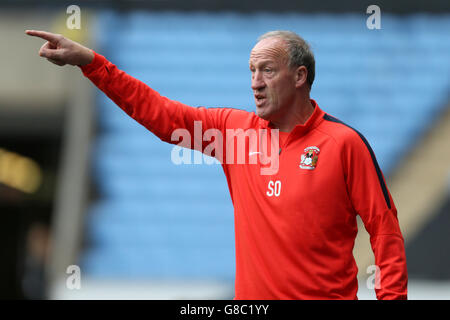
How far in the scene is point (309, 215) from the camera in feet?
7.98

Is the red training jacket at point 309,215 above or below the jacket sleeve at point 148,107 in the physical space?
below

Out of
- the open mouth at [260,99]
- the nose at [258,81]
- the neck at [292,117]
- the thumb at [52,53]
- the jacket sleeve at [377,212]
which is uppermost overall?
the thumb at [52,53]

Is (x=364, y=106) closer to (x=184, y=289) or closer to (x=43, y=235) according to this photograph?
(x=184, y=289)

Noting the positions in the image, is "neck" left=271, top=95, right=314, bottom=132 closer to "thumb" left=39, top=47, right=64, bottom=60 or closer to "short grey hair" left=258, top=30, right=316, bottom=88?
"short grey hair" left=258, top=30, right=316, bottom=88

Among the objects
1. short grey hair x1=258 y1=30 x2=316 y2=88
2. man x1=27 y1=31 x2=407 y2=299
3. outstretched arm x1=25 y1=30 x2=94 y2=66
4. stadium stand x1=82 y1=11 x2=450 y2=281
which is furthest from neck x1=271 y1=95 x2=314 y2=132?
stadium stand x1=82 y1=11 x2=450 y2=281

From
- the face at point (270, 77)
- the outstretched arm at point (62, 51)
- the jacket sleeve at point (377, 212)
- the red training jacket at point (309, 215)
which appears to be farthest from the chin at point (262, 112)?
the outstretched arm at point (62, 51)

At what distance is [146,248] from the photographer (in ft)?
23.2

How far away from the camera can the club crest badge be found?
2506 millimetres

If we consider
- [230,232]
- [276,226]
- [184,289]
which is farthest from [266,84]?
[230,232]

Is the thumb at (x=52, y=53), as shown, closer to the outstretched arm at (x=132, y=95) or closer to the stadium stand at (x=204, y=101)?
the outstretched arm at (x=132, y=95)

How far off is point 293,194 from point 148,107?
2.11 ft

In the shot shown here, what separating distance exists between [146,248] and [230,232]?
2.94 ft

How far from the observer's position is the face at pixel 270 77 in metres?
2.61

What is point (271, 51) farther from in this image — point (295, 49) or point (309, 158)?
point (309, 158)
